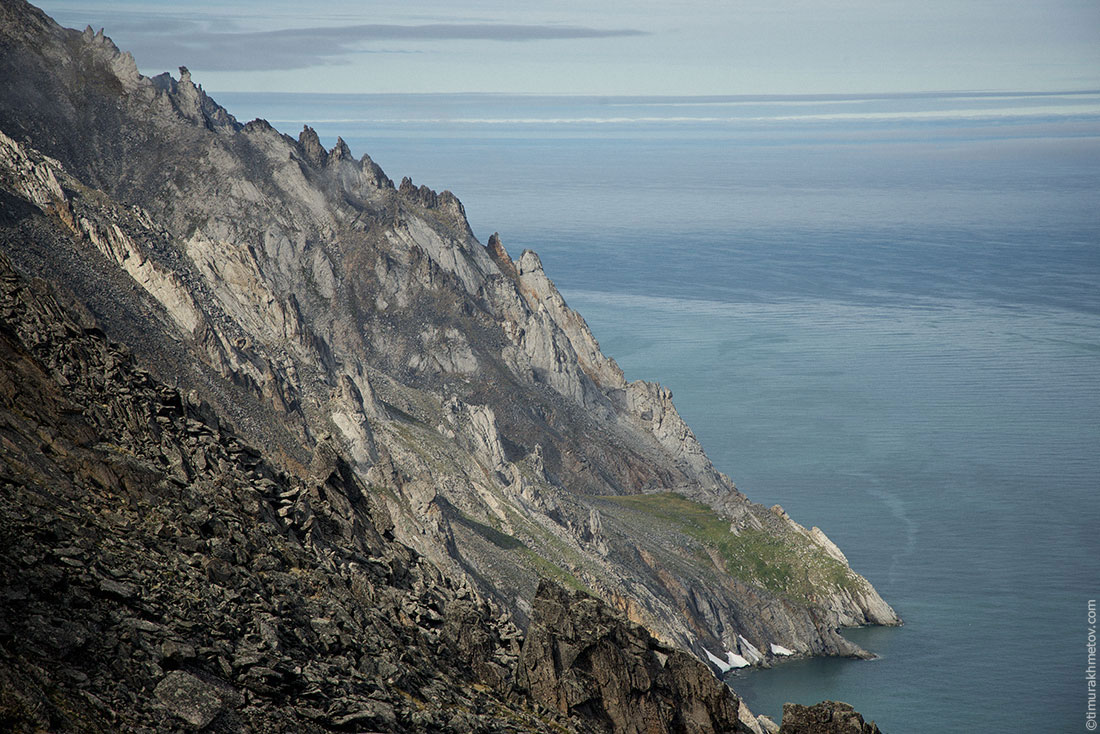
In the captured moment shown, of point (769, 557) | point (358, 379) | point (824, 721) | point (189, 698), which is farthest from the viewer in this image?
point (769, 557)

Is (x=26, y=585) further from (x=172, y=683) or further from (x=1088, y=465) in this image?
(x=1088, y=465)

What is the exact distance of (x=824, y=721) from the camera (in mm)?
39781

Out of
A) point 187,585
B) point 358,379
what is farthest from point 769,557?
point 187,585

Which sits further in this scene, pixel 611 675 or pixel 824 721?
pixel 611 675

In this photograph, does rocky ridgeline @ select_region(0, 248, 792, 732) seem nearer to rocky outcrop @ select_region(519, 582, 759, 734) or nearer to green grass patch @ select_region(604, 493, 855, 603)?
rocky outcrop @ select_region(519, 582, 759, 734)

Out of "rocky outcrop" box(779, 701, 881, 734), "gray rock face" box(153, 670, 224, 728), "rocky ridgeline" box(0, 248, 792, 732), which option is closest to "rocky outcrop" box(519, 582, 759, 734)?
"rocky ridgeline" box(0, 248, 792, 732)

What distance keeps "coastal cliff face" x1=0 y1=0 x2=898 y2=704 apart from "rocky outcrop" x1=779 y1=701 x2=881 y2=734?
1734 centimetres

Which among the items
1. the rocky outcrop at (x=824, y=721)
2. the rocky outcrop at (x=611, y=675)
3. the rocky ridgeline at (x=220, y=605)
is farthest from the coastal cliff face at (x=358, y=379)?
the rocky outcrop at (x=824, y=721)

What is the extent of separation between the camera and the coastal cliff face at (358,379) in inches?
4090

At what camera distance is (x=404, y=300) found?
19800cm

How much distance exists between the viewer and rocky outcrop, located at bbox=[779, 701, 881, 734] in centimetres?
3941

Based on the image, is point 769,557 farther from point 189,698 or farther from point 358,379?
point 189,698

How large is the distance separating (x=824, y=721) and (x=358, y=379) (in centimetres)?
10773

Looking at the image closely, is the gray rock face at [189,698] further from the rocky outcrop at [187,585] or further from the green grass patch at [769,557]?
the green grass patch at [769,557]
